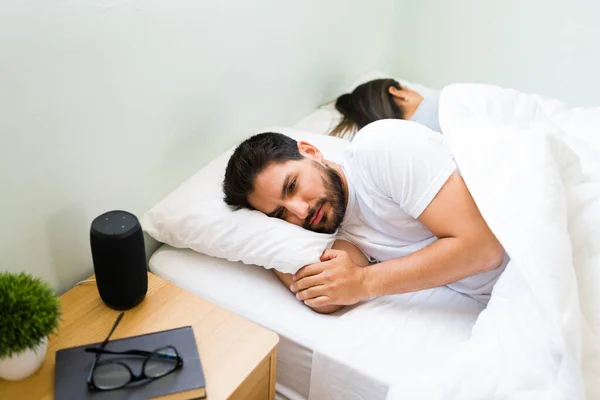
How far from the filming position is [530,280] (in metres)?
0.90

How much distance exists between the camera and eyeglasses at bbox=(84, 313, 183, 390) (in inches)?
32.7

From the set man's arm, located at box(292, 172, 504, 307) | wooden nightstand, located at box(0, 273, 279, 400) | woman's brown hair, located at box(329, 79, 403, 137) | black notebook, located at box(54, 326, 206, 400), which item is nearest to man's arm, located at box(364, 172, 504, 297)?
man's arm, located at box(292, 172, 504, 307)

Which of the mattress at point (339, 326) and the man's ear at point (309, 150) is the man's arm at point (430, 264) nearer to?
the mattress at point (339, 326)

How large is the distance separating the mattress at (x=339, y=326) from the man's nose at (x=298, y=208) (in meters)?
0.17

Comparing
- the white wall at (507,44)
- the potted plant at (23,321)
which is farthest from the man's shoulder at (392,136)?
the white wall at (507,44)

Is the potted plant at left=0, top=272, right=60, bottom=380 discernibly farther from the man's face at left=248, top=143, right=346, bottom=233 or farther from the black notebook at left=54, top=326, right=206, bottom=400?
the man's face at left=248, top=143, right=346, bottom=233

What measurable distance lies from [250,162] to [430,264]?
1.50 feet

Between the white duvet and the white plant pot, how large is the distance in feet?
1.74

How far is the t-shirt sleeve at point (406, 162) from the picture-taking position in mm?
1077

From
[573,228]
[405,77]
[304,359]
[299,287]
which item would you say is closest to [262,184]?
[299,287]

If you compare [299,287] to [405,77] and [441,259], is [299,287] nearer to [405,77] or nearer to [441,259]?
[441,259]

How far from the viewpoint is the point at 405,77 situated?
2.44 m

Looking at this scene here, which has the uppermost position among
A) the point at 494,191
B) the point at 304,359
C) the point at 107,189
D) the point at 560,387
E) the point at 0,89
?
the point at 0,89

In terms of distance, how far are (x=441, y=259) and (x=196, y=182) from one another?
2.03 feet
